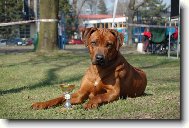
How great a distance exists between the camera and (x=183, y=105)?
3.34 meters

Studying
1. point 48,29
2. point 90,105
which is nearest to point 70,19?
point 48,29

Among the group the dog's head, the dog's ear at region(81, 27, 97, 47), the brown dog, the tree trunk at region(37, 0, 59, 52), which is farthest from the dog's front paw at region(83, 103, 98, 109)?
the tree trunk at region(37, 0, 59, 52)

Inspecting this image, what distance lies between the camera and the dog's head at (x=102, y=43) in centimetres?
396

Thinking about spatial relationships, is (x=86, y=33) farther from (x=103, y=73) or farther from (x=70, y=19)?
(x=70, y=19)

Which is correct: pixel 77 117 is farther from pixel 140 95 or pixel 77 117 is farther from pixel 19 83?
pixel 19 83

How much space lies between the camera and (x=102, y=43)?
397cm

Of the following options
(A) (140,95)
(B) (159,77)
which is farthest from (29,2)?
(A) (140,95)

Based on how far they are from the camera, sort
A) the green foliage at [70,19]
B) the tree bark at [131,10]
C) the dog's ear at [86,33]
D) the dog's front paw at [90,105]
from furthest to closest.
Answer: the green foliage at [70,19]
the tree bark at [131,10]
the dog's ear at [86,33]
the dog's front paw at [90,105]

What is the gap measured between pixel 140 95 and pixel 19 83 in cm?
248

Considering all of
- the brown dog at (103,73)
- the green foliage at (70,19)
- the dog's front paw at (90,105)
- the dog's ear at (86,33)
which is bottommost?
the dog's front paw at (90,105)

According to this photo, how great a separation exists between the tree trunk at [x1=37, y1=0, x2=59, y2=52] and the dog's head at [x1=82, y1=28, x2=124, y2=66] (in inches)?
404

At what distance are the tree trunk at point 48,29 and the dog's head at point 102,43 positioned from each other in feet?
33.7

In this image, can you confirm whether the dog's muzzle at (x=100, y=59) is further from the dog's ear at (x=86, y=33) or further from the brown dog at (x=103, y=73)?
the dog's ear at (x=86, y=33)

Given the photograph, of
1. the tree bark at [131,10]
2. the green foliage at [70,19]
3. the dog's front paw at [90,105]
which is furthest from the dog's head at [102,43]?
the green foliage at [70,19]
